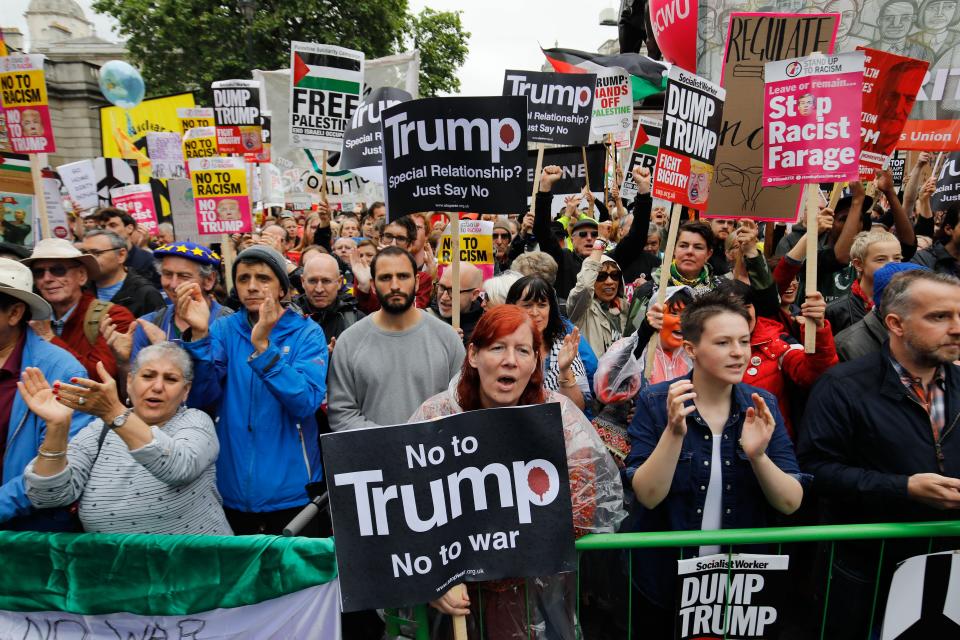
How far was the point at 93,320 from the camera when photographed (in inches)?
143

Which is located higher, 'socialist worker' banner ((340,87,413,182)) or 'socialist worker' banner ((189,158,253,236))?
'socialist worker' banner ((340,87,413,182))

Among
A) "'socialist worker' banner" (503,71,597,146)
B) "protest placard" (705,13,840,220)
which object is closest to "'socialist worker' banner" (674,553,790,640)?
"protest placard" (705,13,840,220)

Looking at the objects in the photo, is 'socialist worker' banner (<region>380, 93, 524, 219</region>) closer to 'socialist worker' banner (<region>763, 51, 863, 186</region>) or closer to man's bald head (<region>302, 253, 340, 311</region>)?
man's bald head (<region>302, 253, 340, 311</region>)

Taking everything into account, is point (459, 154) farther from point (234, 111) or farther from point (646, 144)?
point (234, 111)

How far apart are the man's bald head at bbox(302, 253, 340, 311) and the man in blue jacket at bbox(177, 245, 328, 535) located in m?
1.14

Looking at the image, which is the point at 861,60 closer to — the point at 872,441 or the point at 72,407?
the point at 872,441

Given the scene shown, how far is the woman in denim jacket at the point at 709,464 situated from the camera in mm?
2412

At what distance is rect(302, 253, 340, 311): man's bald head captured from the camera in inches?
175

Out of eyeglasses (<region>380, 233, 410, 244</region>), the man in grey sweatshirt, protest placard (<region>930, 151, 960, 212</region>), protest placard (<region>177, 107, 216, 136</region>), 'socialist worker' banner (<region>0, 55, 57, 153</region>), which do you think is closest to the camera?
the man in grey sweatshirt

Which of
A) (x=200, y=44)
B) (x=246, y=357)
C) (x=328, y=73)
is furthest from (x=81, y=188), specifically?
(x=200, y=44)

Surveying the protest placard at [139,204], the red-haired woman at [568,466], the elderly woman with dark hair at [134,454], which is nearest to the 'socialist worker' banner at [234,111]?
the protest placard at [139,204]

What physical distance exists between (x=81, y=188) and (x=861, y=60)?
1019cm

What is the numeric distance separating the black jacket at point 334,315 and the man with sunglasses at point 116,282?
1.11m

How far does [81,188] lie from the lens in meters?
9.80
